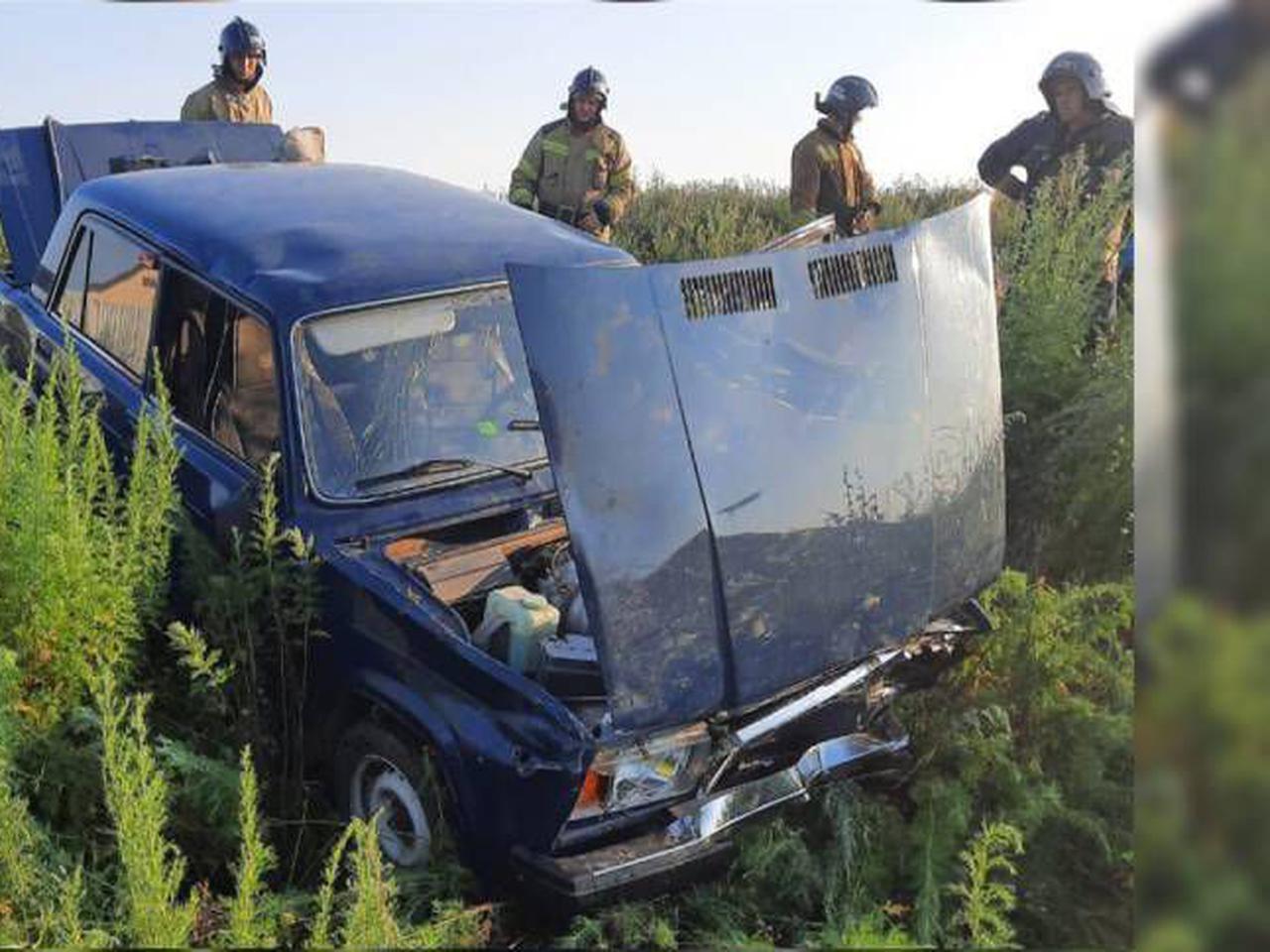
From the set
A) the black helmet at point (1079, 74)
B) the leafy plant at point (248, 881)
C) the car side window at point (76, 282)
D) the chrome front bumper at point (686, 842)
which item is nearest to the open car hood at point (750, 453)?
the chrome front bumper at point (686, 842)

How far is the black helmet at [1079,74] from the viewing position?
6.89 m

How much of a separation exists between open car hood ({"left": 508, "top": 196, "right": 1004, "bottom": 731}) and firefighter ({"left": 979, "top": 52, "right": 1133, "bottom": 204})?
3.81 meters

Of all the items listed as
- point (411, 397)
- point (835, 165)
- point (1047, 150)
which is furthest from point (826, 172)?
point (411, 397)

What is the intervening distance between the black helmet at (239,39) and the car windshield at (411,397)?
4881mm

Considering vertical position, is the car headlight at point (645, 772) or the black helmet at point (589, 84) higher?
the black helmet at point (589, 84)

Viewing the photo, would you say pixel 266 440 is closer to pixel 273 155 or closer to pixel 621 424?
pixel 621 424

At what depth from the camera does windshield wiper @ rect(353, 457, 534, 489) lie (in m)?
4.10

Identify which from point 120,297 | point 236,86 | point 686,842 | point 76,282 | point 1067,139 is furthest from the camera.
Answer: point 236,86

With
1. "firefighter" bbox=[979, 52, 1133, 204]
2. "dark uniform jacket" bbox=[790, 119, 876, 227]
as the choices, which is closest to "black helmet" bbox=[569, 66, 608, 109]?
"dark uniform jacket" bbox=[790, 119, 876, 227]

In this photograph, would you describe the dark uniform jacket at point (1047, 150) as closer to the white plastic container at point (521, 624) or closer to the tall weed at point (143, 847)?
the white plastic container at point (521, 624)

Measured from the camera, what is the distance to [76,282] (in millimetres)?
5289

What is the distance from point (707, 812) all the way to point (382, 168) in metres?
3.34

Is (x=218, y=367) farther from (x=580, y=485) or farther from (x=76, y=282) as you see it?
(x=580, y=485)

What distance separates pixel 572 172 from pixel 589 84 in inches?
23.5
